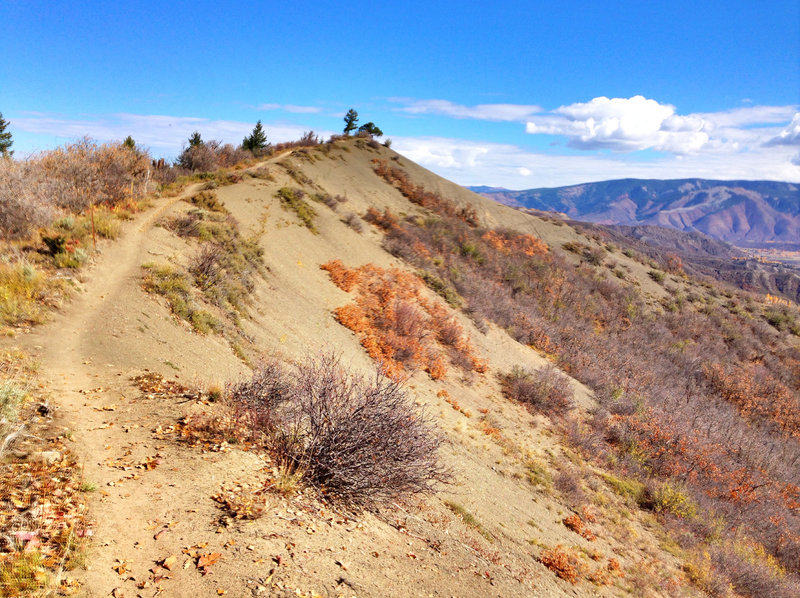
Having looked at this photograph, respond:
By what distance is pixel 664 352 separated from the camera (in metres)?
25.2

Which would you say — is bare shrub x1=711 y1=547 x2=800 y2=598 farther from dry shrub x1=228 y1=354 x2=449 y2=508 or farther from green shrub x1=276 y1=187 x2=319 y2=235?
green shrub x1=276 y1=187 x2=319 y2=235

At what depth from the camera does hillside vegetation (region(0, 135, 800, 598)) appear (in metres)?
4.14

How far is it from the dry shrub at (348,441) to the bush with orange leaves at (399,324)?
21.8ft

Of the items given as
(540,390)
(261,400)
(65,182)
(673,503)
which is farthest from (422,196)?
(261,400)

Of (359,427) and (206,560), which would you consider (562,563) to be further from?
(206,560)

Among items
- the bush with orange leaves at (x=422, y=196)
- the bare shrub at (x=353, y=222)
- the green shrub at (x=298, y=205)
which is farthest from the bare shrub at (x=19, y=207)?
the bush with orange leaves at (x=422, y=196)

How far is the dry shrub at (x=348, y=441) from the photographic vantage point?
5207 millimetres

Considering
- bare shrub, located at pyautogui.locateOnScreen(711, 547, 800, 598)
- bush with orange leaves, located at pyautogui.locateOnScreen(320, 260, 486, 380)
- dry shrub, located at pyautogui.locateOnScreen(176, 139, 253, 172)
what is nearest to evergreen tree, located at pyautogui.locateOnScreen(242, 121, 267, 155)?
dry shrub, located at pyautogui.locateOnScreen(176, 139, 253, 172)

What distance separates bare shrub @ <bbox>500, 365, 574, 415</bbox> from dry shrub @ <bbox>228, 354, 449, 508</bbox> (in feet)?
32.6

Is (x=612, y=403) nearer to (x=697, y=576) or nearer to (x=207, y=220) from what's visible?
(x=697, y=576)

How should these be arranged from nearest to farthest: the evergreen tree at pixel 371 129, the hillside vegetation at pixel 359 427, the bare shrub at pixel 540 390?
1. the hillside vegetation at pixel 359 427
2. the bare shrub at pixel 540 390
3. the evergreen tree at pixel 371 129

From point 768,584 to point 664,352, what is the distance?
18954 mm

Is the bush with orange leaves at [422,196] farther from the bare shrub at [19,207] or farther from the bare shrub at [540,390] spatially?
the bare shrub at [19,207]

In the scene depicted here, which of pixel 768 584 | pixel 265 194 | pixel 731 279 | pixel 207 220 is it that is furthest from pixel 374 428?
pixel 731 279
